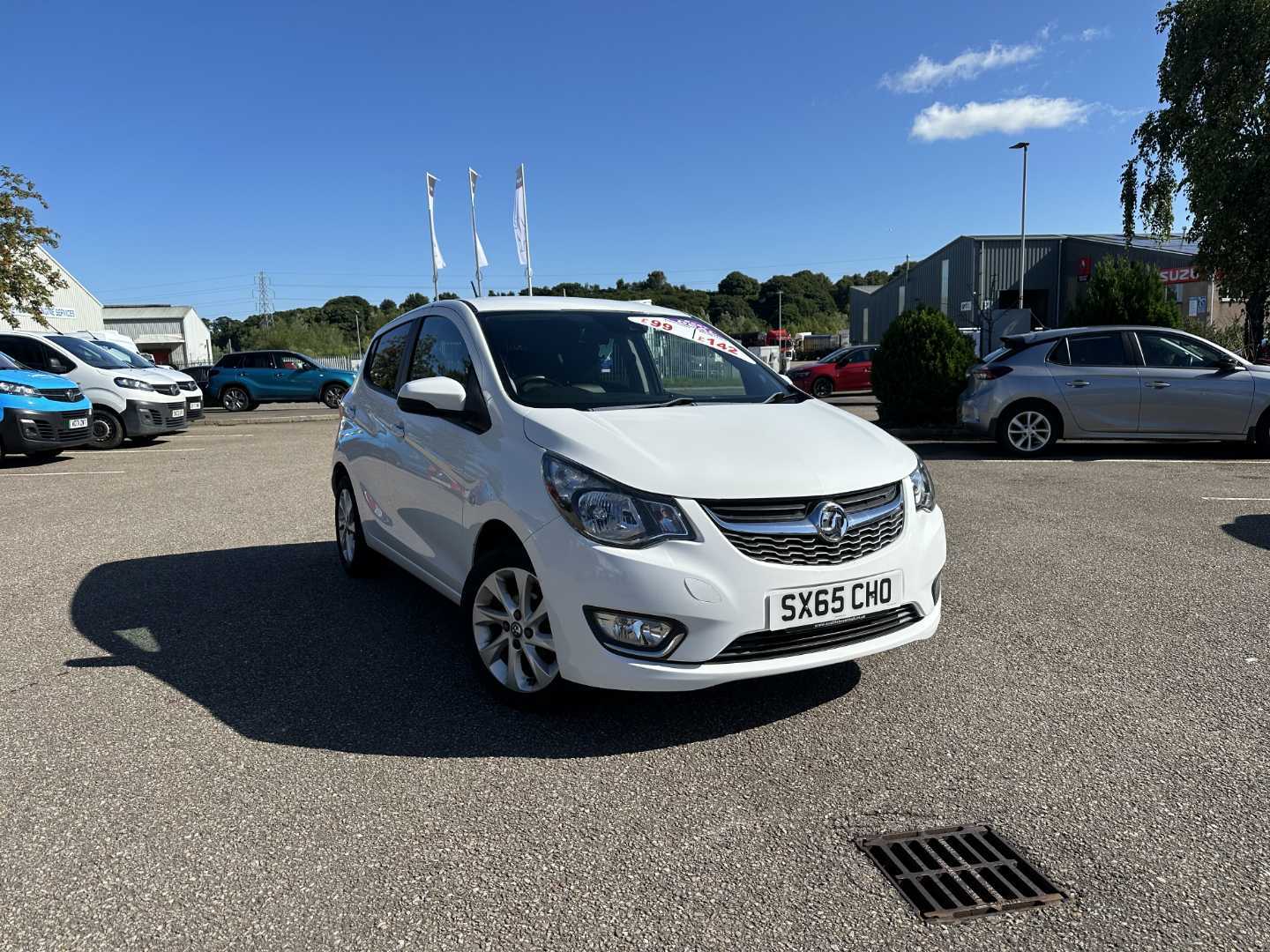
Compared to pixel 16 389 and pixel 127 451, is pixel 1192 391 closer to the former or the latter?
pixel 16 389

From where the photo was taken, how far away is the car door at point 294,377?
2547 centimetres

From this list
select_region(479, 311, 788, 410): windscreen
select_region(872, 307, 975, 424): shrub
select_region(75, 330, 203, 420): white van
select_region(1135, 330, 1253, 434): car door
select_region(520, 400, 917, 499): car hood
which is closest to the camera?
select_region(520, 400, 917, 499): car hood

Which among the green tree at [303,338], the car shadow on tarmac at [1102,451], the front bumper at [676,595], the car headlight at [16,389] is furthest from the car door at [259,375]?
the green tree at [303,338]

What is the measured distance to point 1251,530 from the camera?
6836 mm

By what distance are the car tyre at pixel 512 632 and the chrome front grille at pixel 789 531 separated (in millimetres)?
750

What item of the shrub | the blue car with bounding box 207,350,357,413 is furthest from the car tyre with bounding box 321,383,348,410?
the shrub

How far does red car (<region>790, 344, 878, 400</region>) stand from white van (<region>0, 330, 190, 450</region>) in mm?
15524

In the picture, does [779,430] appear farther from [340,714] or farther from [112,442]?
[112,442]

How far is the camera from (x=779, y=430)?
12.2 feet

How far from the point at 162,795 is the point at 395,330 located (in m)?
3.02

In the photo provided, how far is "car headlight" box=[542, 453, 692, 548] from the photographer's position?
3.13 metres

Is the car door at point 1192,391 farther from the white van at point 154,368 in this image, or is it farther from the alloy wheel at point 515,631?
the white van at point 154,368

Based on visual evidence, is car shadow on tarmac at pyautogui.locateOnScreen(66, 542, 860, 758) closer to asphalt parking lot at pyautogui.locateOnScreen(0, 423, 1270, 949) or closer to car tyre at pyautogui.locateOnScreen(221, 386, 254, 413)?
asphalt parking lot at pyautogui.locateOnScreen(0, 423, 1270, 949)

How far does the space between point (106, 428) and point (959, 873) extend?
49.0ft
